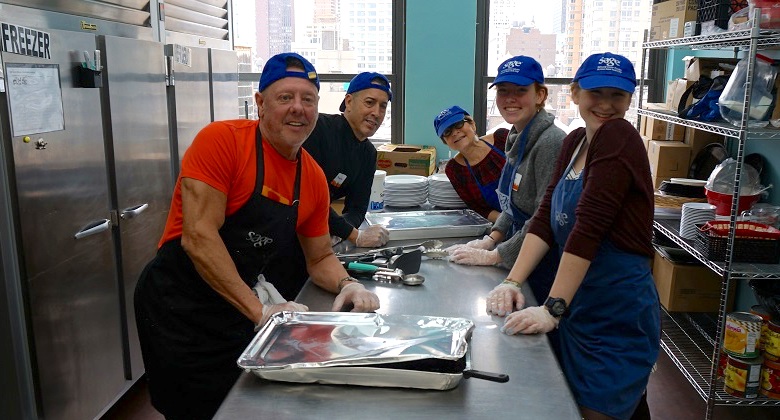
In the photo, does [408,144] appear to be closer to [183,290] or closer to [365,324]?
[183,290]

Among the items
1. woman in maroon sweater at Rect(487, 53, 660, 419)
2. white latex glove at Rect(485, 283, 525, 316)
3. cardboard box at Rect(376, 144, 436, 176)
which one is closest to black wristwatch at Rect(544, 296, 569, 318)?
woman in maroon sweater at Rect(487, 53, 660, 419)

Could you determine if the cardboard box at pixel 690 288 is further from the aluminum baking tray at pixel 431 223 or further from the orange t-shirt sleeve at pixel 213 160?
the orange t-shirt sleeve at pixel 213 160

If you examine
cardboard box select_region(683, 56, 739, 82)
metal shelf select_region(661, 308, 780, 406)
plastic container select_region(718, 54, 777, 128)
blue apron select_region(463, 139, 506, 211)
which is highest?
cardboard box select_region(683, 56, 739, 82)

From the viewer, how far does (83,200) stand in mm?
2789

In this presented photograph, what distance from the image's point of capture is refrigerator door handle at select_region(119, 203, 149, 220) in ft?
10.2

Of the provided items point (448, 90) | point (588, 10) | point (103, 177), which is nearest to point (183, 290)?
point (103, 177)

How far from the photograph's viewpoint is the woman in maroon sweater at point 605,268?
182 cm

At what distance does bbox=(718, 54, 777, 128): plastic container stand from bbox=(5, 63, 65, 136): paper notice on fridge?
9.39 ft

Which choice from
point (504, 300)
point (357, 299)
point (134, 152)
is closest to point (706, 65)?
point (504, 300)

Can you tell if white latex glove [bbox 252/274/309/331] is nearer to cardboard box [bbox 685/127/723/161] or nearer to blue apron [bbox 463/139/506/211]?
blue apron [bbox 463/139/506/211]

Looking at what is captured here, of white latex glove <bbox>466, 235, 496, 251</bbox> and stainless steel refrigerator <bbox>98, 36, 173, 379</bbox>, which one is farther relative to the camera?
stainless steel refrigerator <bbox>98, 36, 173, 379</bbox>

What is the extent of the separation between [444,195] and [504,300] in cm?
139

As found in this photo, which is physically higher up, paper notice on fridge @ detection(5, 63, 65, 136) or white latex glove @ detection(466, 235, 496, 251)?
paper notice on fridge @ detection(5, 63, 65, 136)

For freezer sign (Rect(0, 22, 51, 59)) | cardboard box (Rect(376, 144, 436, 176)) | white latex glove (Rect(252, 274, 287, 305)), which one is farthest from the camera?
cardboard box (Rect(376, 144, 436, 176))
